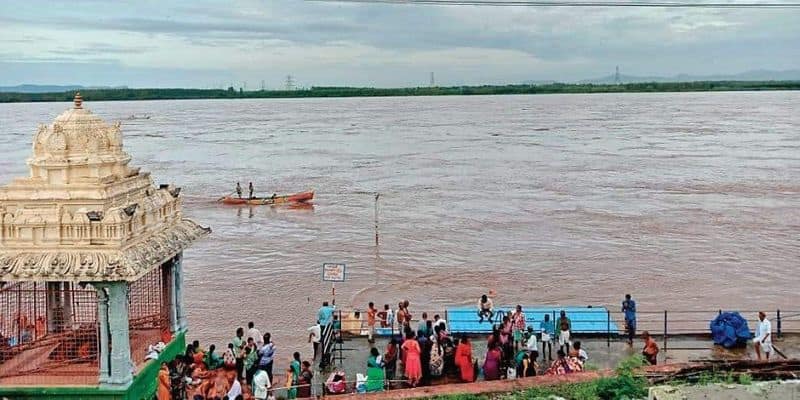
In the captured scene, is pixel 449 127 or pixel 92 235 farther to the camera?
pixel 449 127

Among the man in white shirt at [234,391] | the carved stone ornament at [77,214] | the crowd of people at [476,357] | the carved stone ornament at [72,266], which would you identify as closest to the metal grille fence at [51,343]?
the carved stone ornament at [72,266]

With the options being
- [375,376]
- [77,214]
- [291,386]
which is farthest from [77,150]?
[375,376]

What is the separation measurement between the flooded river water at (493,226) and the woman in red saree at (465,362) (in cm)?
877

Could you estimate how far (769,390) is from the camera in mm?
7098

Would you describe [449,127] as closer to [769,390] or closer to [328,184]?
[328,184]

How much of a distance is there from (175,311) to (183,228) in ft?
4.55

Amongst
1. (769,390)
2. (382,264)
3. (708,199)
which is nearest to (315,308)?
(382,264)

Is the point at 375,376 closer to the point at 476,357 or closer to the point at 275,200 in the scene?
the point at 476,357

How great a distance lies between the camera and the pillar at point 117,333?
34.2 ft

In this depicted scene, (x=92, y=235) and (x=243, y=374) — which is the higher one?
(x=92, y=235)

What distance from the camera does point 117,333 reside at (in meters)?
10.5

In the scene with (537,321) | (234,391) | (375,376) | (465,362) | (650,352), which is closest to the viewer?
(234,391)

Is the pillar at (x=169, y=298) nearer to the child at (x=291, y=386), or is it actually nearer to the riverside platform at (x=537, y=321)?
the child at (x=291, y=386)

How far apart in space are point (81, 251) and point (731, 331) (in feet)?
34.9
